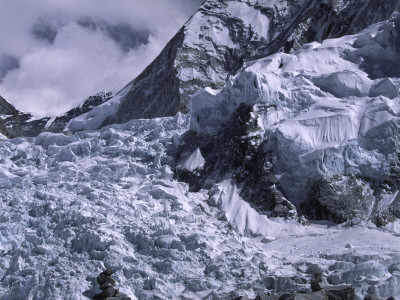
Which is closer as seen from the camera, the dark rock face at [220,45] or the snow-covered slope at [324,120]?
the snow-covered slope at [324,120]

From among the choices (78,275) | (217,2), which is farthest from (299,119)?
(217,2)

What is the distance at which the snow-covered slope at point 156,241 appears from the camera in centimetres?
2809

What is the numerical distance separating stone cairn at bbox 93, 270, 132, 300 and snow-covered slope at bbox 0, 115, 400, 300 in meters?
0.63

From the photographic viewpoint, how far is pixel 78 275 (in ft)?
93.5

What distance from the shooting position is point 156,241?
102 feet

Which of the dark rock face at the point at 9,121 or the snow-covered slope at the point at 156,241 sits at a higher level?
the dark rock face at the point at 9,121

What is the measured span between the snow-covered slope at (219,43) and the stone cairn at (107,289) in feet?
133

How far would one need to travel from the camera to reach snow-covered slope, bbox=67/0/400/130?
226ft

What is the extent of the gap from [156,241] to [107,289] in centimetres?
486

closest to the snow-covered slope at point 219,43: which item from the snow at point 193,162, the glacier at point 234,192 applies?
the glacier at point 234,192

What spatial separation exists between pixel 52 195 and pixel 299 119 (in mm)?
16156

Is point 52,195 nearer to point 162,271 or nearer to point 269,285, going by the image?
point 162,271

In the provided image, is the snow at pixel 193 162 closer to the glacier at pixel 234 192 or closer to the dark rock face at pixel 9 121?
the glacier at pixel 234 192

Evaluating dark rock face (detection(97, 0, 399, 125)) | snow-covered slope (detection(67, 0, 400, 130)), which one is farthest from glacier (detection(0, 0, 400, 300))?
snow-covered slope (detection(67, 0, 400, 130))
